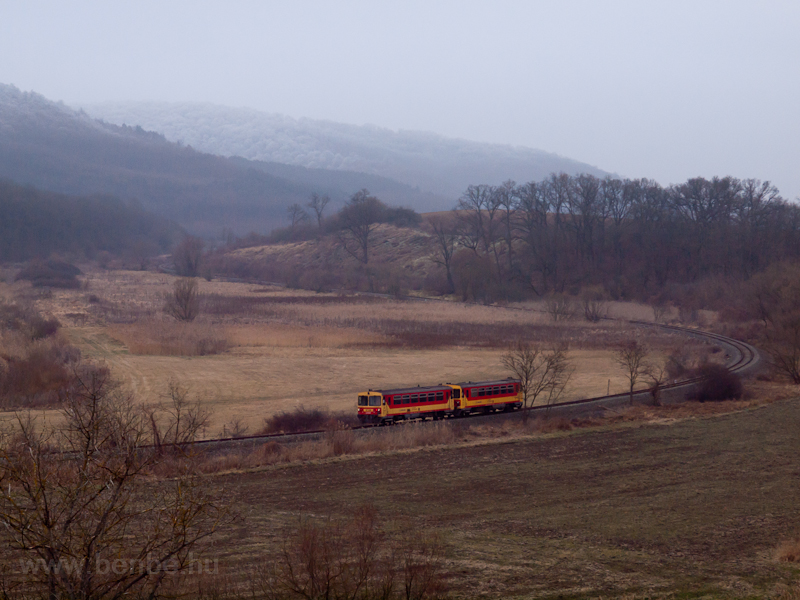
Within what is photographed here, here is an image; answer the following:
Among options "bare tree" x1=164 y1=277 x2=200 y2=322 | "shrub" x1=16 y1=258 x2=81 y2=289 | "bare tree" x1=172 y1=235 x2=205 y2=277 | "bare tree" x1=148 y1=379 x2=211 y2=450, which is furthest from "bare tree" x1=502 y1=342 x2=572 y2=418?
"bare tree" x1=172 y1=235 x2=205 y2=277

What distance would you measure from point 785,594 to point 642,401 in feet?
77.6

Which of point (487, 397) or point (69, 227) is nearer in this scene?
point (487, 397)

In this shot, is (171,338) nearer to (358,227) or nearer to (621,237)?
(621,237)

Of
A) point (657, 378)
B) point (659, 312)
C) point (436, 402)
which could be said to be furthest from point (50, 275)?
point (657, 378)

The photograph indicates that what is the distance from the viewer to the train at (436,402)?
28594 millimetres

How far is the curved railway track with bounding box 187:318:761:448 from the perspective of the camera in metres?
25.1

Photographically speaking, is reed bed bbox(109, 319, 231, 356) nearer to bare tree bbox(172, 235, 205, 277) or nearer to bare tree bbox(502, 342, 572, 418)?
bare tree bbox(502, 342, 572, 418)

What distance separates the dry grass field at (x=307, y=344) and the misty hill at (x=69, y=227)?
197 ft

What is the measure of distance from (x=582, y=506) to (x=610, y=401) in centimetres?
1704

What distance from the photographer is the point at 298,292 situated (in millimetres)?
100188

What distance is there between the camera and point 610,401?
33.9 meters

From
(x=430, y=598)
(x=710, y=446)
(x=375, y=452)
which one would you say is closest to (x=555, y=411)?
(x=710, y=446)

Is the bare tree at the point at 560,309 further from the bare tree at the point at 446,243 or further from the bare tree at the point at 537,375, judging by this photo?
the bare tree at the point at 446,243

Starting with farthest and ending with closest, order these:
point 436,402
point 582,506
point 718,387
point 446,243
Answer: point 446,243 → point 718,387 → point 436,402 → point 582,506
